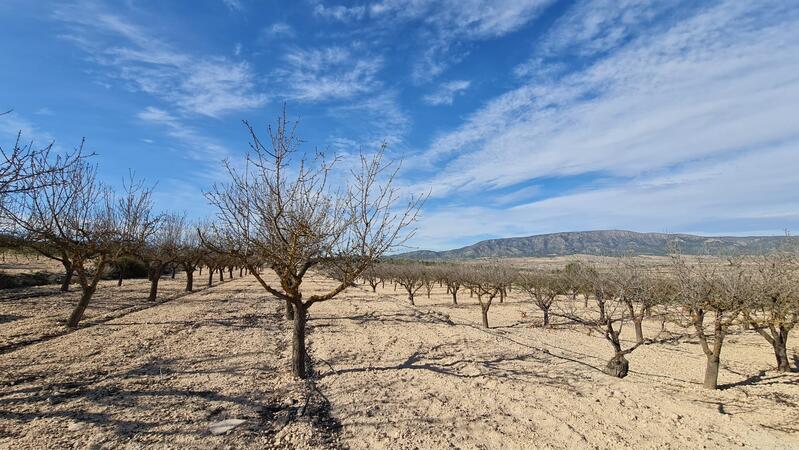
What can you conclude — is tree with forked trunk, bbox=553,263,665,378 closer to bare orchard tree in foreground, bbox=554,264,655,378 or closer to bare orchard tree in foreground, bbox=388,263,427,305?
bare orchard tree in foreground, bbox=554,264,655,378

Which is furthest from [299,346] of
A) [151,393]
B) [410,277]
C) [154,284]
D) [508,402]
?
[410,277]

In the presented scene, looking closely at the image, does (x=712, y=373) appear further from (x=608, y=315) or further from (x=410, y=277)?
(x=410, y=277)

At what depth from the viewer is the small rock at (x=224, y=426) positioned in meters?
4.74

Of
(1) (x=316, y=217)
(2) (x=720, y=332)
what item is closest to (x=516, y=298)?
(2) (x=720, y=332)

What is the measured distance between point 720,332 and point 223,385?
412 inches

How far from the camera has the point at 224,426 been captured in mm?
4875

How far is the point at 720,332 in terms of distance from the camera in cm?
852

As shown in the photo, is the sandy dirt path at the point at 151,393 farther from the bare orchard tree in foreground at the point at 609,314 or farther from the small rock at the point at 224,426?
the bare orchard tree in foreground at the point at 609,314

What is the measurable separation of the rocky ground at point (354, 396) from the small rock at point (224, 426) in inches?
0.9

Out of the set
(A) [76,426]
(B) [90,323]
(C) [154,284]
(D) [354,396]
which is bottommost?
(D) [354,396]

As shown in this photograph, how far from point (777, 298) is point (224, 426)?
14.0 m

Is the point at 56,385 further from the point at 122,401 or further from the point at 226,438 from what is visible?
the point at 226,438

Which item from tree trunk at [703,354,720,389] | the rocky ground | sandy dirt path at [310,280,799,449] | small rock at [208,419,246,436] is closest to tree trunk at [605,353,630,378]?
sandy dirt path at [310,280,799,449]

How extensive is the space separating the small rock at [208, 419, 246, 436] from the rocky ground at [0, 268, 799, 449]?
2 cm
